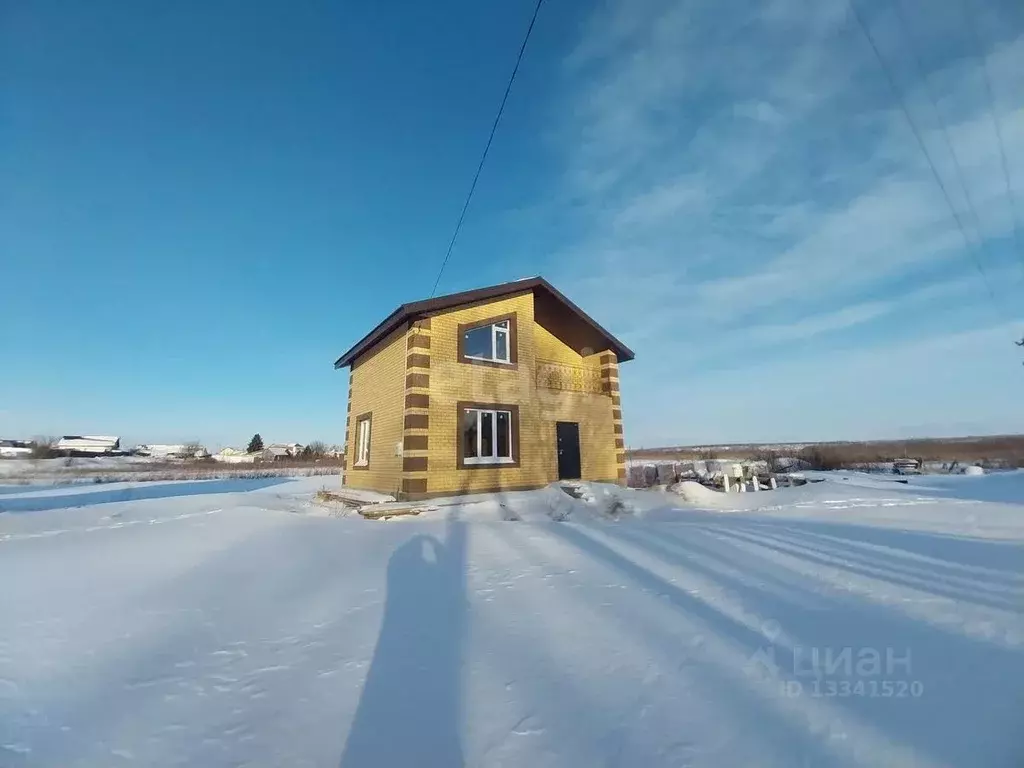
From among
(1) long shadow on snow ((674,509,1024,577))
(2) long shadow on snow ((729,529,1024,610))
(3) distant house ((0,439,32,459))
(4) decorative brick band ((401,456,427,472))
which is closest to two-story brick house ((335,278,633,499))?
(4) decorative brick band ((401,456,427,472))

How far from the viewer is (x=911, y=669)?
9.42 feet

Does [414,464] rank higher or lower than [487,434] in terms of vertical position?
lower

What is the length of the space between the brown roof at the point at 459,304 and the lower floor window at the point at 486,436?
2973 millimetres

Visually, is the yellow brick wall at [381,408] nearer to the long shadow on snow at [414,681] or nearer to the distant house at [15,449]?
the long shadow on snow at [414,681]

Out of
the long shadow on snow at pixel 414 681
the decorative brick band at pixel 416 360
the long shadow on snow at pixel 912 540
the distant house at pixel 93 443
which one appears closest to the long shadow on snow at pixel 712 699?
the long shadow on snow at pixel 414 681

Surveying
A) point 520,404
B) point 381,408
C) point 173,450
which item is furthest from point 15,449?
point 520,404

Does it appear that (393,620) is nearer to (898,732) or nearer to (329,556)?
(329,556)

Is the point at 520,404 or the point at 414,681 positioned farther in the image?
the point at 520,404

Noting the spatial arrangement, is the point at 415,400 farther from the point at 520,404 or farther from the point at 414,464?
the point at 520,404

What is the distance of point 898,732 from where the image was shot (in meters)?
2.26

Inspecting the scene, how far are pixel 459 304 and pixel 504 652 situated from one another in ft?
32.7

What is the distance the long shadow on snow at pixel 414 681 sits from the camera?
213cm

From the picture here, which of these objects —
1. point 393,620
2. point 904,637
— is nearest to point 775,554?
point 904,637

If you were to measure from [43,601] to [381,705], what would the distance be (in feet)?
12.3
